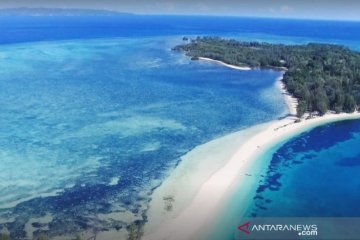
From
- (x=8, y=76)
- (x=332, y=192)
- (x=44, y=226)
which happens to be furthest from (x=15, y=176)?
(x=8, y=76)

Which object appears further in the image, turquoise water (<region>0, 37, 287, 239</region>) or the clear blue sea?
turquoise water (<region>0, 37, 287, 239</region>)

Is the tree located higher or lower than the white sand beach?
higher

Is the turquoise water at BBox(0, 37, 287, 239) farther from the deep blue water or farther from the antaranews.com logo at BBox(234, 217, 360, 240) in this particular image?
the deep blue water

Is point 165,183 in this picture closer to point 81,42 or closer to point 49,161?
point 49,161

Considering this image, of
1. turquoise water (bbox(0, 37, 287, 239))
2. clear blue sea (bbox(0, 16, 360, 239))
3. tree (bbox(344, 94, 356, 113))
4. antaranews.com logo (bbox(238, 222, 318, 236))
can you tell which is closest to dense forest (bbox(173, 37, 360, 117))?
tree (bbox(344, 94, 356, 113))

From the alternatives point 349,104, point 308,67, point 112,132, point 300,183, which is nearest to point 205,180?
point 300,183

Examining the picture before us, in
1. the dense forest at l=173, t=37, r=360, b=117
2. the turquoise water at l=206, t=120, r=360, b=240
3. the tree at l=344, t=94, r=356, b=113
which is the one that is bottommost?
the turquoise water at l=206, t=120, r=360, b=240

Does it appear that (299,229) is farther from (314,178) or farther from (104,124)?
(104,124)
